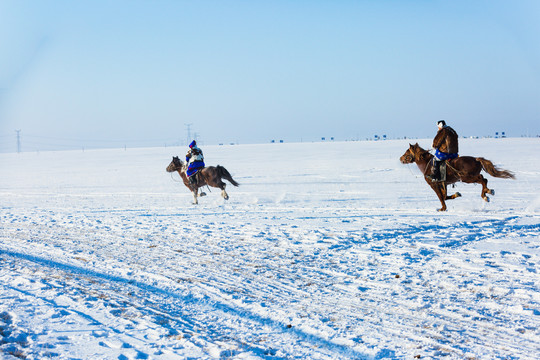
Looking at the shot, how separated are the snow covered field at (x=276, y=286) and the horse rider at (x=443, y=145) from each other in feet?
4.31

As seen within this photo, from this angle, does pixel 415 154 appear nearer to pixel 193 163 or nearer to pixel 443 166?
pixel 443 166

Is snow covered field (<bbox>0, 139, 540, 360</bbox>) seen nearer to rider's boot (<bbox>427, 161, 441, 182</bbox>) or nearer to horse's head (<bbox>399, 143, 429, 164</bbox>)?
rider's boot (<bbox>427, 161, 441, 182</bbox>)

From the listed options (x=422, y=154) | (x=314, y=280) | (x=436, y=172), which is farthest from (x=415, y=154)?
(x=314, y=280)

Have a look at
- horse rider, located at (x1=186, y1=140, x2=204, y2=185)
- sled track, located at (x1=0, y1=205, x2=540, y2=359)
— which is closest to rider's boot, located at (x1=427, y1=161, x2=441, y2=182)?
sled track, located at (x1=0, y1=205, x2=540, y2=359)

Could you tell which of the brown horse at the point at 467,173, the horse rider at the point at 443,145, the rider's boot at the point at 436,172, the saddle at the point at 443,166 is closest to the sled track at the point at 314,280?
the brown horse at the point at 467,173

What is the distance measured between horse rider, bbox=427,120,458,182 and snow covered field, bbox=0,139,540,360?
1.31 m

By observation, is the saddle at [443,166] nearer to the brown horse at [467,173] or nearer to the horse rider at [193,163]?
the brown horse at [467,173]

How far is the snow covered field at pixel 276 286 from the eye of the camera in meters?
3.87

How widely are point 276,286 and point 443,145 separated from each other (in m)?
8.20

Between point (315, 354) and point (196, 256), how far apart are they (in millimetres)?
3905

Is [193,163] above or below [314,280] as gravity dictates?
above

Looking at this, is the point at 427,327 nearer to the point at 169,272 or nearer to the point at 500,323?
the point at 500,323

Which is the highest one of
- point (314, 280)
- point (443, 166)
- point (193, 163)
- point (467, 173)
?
point (193, 163)

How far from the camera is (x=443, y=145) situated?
39.5 ft
